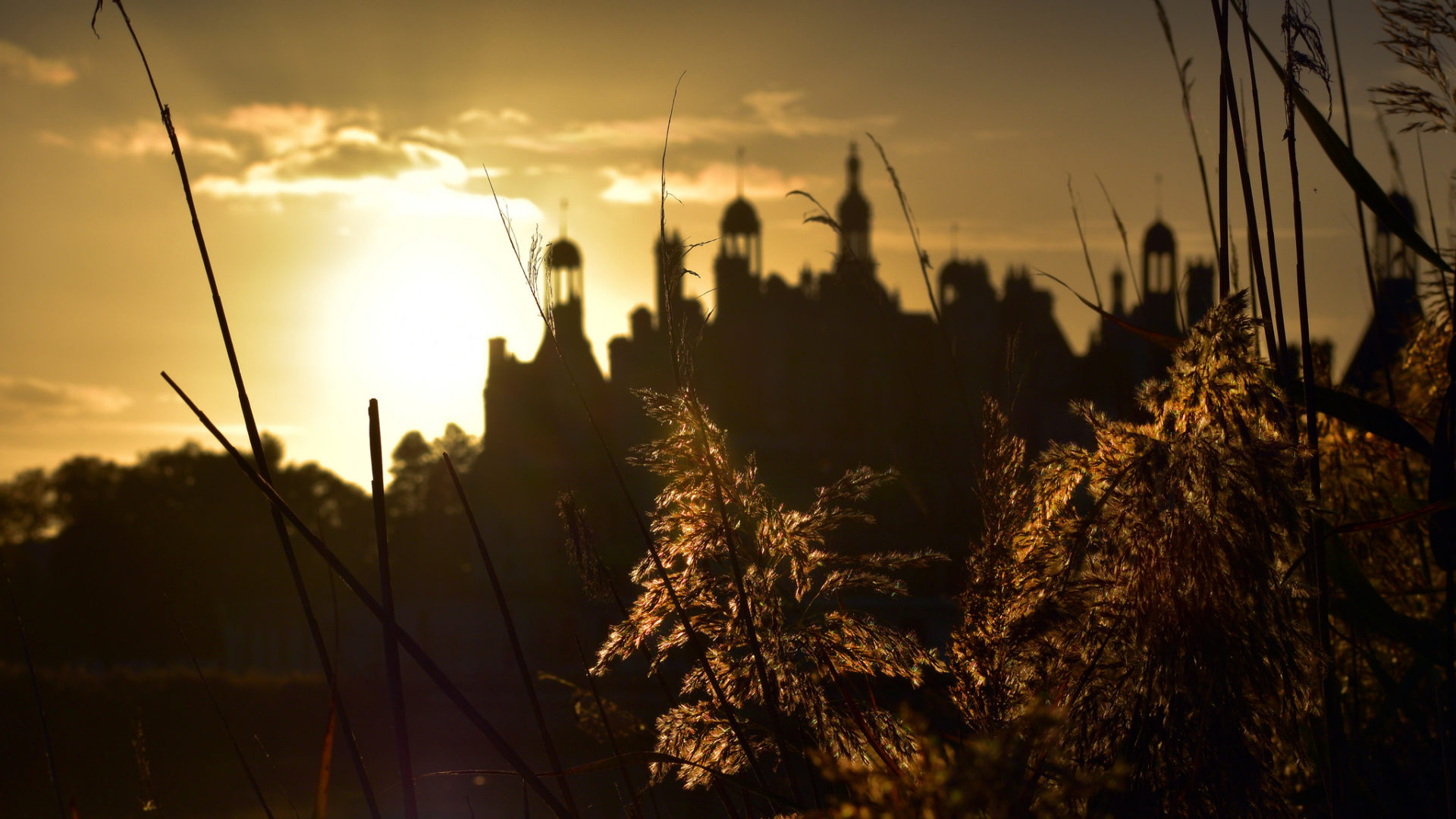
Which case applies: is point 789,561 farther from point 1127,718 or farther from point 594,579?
point 1127,718

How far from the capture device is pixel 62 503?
51.4 meters

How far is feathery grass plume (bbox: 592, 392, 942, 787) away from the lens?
1604 mm

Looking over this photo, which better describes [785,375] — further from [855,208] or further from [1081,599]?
[1081,599]

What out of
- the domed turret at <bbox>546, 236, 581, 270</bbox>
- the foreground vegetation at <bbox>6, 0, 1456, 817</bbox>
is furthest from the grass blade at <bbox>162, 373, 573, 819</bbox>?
the domed turret at <bbox>546, 236, 581, 270</bbox>

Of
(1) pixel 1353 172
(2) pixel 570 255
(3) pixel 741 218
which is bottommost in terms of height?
(1) pixel 1353 172

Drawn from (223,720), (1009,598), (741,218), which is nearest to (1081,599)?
(1009,598)

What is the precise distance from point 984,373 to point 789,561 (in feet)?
96.0

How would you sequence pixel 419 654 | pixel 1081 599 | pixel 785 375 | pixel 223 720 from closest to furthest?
pixel 419 654 → pixel 1081 599 → pixel 223 720 → pixel 785 375

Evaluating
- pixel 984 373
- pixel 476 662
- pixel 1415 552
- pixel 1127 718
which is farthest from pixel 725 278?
pixel 1127 718

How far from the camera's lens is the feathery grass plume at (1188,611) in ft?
4.46

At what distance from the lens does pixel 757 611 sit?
5.41 feet

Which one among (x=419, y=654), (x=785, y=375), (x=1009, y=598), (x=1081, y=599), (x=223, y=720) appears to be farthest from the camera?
(x=785, y=375)

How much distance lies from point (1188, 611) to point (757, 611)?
25.9 inches

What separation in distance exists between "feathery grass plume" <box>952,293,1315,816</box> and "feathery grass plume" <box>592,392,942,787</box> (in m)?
0.22
